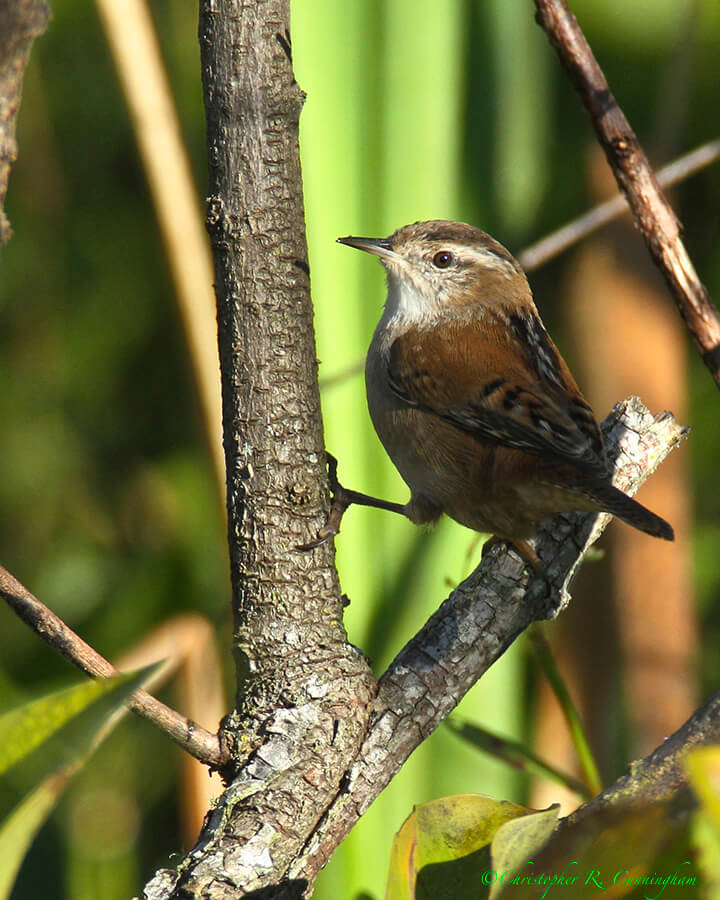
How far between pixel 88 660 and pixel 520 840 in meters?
0.65

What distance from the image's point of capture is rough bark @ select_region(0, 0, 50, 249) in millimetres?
893

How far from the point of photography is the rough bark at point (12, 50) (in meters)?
0.89

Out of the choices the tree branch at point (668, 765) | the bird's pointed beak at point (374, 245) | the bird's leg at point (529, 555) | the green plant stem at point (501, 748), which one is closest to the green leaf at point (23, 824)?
the tree branch at point (668, 765)

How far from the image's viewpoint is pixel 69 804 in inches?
133

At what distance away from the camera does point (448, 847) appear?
1208mm

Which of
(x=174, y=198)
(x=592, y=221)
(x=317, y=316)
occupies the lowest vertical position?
(x=317, y=316)

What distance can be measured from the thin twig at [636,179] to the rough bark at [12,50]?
1.11 metres

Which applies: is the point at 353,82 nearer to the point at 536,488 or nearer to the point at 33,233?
the point at 536,488

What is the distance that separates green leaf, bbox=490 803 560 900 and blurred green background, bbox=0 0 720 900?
3.46 feet

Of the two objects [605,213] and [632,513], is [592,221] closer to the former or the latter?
[605,213]

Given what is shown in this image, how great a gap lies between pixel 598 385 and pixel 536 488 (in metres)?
1.53

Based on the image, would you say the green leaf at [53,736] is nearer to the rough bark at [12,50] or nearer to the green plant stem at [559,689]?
the rough bark at [12,50]

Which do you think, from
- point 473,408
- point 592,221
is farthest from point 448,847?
point 592,221

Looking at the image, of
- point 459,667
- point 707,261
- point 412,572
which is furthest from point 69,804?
point 707,261
